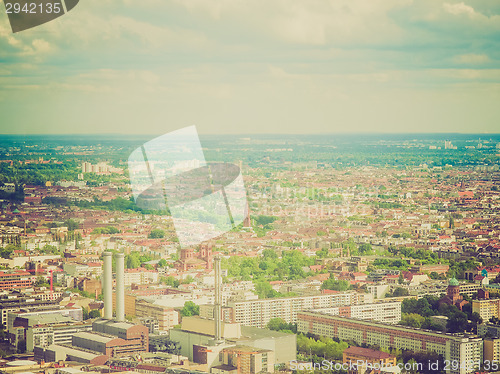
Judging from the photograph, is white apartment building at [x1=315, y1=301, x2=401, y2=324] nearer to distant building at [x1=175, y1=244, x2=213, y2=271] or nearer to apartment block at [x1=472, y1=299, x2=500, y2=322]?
apartment block at [x1=472, y1=299, x2=500, y2=322]

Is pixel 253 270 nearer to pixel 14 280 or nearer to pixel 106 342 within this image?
pixel 14 280

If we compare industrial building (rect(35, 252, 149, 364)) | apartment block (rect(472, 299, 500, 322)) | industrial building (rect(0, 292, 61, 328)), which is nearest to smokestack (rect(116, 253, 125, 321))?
industrial building (rect(35, 252, 149, 364))

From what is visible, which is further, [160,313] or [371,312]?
[371,312]

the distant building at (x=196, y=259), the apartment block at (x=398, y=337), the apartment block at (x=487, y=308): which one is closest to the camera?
the apartment block at (x=398, y=337)

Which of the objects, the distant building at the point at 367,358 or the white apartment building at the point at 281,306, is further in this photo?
the white apartment building at the point at 281,306

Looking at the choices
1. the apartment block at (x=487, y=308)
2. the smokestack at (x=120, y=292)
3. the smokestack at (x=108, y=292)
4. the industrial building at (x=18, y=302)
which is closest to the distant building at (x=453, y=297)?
the apartment block at (x=487, y=308)

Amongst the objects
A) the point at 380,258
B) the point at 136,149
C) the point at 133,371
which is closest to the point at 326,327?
the point at 133,371

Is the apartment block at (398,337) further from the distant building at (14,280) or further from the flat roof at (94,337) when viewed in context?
the distant building at (14,280)

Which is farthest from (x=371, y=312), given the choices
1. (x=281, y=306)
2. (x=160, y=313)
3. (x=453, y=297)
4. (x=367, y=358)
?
(x=367, y=358)
